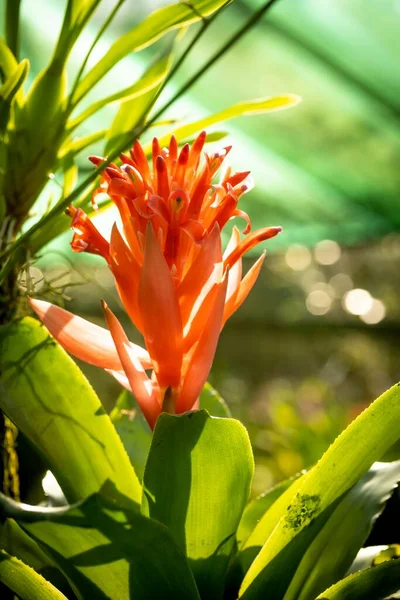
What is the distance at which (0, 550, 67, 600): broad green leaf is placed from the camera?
472 millimetres

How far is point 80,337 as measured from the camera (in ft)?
1.94

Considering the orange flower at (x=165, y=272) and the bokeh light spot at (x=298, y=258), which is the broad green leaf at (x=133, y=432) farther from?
the bokeh light spot at (x=298, y=258)

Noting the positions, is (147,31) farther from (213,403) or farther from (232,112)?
(213,403)

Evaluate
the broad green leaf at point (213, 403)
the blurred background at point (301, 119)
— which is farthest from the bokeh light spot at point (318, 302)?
the broad green leaf at point (213, 403)

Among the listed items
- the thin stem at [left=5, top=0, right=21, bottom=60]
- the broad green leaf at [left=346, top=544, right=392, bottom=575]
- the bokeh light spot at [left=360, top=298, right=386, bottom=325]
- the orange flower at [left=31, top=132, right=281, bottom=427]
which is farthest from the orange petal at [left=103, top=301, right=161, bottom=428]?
the bokeh light spot at [left=360, top=298, right=386, bottom=325]

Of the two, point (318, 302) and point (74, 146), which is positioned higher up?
point (318, 302)

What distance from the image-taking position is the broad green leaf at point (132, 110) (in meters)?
0.74

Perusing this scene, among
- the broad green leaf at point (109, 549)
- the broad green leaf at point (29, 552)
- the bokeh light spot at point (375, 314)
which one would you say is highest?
the bokeh light spot at point (375, 314)

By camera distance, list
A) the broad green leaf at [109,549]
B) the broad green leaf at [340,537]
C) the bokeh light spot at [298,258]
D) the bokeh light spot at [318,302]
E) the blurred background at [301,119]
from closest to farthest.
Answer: the broad green leaf at [109,549]
the broad green leaf at [340,537]
the blurred background at [301,119]
the bokeh light spot at [318,302]
the bokeh light spot at [298,258]

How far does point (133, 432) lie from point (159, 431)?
26 centimetres

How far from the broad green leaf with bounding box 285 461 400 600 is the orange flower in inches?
5.8

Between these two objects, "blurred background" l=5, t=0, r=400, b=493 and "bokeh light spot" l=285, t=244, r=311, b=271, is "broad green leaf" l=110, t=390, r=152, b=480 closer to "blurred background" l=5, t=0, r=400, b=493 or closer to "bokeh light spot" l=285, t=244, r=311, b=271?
"blurred background" l=5, t=0, r=400, b=493

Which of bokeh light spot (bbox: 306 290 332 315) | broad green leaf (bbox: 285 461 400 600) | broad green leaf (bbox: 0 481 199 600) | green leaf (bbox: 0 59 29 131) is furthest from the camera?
bokeh light spot (bbox: 306 290 332 315)

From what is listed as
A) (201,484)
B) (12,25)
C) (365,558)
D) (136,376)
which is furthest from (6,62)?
(365,558)
